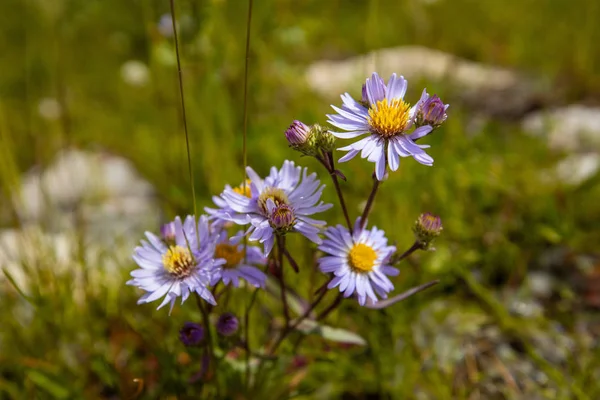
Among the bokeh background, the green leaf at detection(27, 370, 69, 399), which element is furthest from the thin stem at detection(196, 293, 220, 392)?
the green leaf at detection(27, 370, 69, 399)

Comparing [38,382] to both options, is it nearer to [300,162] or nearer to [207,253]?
[207,253]

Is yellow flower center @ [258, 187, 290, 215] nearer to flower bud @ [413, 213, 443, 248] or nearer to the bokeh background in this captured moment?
flower bud @ [413, 213, 443, 248]

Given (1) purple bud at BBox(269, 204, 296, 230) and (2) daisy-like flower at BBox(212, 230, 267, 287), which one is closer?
(1) purple bud at BBox(269, 204, 296, 230)

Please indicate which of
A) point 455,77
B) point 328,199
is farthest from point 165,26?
point 455,77

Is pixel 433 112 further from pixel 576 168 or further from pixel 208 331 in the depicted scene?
pixel 576 168

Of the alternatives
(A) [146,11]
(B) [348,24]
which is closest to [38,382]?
(A) [146,11]

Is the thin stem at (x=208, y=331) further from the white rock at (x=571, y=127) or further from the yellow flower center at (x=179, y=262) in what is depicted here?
the white rock at (x=571, y=127)

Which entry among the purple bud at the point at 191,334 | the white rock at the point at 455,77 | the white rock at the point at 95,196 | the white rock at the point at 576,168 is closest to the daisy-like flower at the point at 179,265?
the purple bud at the point at 191,334
